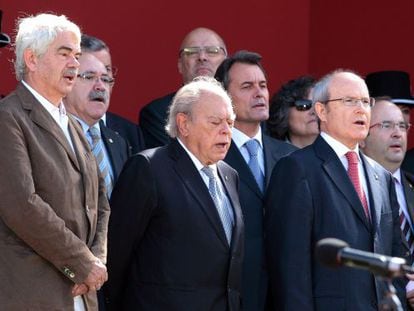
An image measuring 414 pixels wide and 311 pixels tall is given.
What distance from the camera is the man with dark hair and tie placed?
6336 mm

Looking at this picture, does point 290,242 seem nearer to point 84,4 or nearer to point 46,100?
point 46,100

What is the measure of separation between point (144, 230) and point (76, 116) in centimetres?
105

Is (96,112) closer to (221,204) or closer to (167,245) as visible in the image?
(221,204)

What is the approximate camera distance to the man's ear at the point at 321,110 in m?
6.14

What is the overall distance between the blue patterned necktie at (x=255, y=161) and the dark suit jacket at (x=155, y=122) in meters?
0.56

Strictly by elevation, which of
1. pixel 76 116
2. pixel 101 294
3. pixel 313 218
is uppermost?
pixel 76 116

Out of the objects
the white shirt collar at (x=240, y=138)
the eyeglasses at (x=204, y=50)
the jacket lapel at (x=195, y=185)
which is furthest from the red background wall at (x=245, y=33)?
the jacket lapel at (x=195, y=185)

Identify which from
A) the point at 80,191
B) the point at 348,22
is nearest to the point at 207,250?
the point at 80,191

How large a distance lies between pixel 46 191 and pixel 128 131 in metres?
1.85

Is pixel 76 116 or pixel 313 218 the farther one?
pixel 76 116

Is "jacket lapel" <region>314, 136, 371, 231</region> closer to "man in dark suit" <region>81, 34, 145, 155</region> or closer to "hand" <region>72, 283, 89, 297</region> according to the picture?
"man in dark suit" <region>81, 34, 145, 155</region>

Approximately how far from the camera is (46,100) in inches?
209

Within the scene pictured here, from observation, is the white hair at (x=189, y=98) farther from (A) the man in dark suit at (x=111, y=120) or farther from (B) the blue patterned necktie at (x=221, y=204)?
(A) the man in dark suit at (x=111, y=120)

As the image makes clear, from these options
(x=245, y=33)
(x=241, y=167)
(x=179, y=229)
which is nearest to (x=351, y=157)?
(x=241, y=167)
